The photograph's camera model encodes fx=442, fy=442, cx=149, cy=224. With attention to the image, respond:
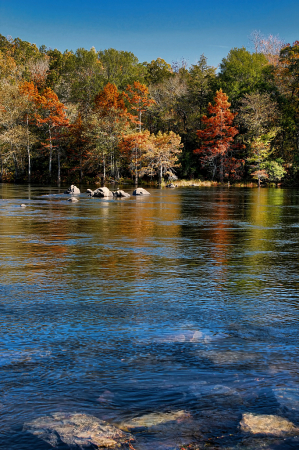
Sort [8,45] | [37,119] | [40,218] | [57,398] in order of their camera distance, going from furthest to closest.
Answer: [8,45] < [37,119] < [40,218] < [57,398]

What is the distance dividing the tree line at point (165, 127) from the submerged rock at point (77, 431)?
198ft

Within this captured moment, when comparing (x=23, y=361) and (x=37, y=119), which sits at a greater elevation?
(x=37, y=119)

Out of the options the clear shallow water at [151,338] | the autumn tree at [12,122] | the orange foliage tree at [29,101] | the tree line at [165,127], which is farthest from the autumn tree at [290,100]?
the clear shallow water at [151,338]

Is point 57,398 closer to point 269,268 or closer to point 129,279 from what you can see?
point 129,279

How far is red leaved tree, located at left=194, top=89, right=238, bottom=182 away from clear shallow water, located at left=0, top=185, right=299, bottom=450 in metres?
55.6

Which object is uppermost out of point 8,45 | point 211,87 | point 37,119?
point 8,45

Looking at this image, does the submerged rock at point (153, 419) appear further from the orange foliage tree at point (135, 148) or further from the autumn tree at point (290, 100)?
the autumn tree at point (290, 100)

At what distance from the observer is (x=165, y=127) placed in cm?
7575

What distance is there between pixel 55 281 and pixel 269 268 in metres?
4.64

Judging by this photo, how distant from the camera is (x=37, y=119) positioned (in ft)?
228

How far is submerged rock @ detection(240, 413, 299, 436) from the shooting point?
11.0 ft

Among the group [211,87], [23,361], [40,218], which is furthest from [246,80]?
[23,361]

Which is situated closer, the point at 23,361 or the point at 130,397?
the point at 130,397

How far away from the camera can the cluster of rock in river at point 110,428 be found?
3.22 meters
